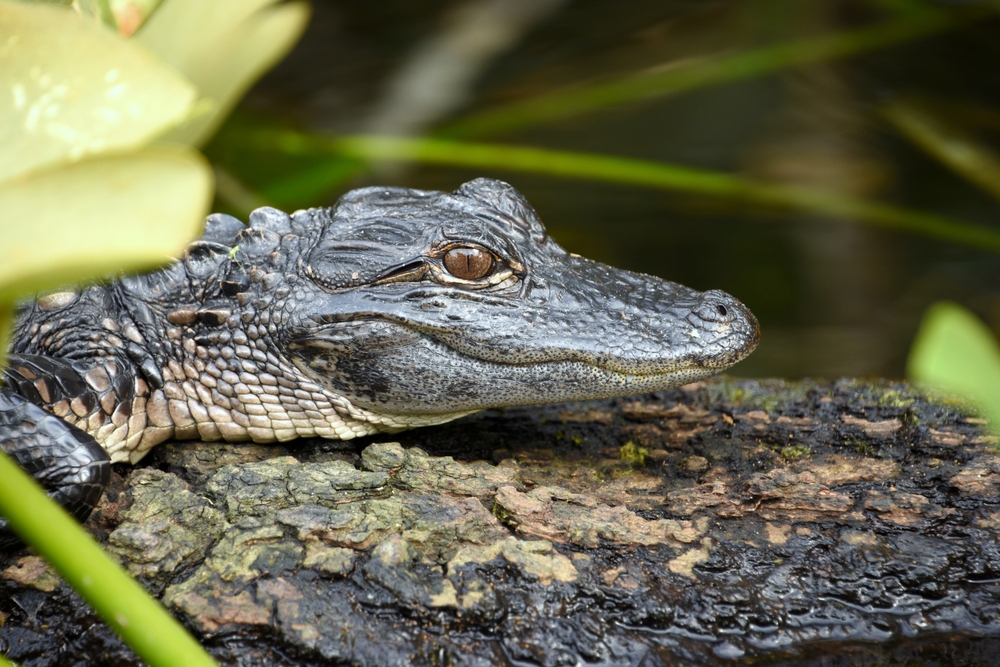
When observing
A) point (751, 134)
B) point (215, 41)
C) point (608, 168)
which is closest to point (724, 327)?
point (215, 41)

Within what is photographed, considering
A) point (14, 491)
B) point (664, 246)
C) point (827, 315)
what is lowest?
point (827, 315)

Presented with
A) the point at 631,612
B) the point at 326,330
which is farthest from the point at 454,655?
the point at 326,330

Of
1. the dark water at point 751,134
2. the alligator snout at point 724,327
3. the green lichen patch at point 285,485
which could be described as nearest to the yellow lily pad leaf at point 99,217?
the green lichen patch at point 285,485

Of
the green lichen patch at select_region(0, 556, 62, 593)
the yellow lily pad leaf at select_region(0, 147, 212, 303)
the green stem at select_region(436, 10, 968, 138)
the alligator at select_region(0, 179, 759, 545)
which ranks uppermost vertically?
the green stem at select_region(436, 10, 968, 138)

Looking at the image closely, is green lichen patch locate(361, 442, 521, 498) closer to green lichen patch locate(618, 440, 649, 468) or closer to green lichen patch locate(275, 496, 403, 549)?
green lichen patch locate(275, 496, 403, 549)

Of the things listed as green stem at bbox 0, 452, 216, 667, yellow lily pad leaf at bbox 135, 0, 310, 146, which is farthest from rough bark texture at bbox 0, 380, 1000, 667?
yellow lily pad leaf at bbox 135, 0, 310, 146

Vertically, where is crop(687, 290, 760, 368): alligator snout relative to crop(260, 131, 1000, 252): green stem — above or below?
below

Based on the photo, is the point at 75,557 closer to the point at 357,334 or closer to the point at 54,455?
the point at 54,455

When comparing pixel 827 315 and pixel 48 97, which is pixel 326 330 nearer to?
pixel 48 97
